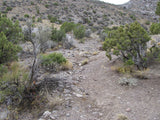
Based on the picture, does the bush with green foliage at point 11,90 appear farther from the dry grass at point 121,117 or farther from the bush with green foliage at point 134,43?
the bush with green foliage at point 134,43

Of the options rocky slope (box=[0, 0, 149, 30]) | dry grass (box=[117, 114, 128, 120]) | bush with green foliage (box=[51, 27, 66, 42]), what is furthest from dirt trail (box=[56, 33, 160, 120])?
rocky slope (box=[0, 0, 149, 30])

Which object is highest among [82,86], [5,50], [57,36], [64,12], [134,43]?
[64,12]

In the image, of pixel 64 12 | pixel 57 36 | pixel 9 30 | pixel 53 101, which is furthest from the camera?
pixel 64 12

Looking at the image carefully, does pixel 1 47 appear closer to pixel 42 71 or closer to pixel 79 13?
pixel 42 71

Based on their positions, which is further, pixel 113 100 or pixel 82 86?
pixel 82 86

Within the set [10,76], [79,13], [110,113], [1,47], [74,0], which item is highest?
[74,0]

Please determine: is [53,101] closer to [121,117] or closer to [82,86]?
[82,86]

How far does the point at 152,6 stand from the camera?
139ft

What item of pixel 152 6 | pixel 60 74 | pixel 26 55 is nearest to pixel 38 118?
pixel 60 74

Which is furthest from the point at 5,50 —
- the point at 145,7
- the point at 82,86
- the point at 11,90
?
the point at 145,7

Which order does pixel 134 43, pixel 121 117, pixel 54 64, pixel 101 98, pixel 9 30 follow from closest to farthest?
pixel 121 117
pixel 101 98
pixel 134 43
pixel 54 64
pixel 9 30

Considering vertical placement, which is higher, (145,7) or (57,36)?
(145,7)

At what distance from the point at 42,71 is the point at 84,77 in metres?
2.08

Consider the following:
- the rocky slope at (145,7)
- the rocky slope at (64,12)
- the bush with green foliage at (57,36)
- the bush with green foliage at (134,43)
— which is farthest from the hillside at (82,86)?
the rocky slope at (145,7)
